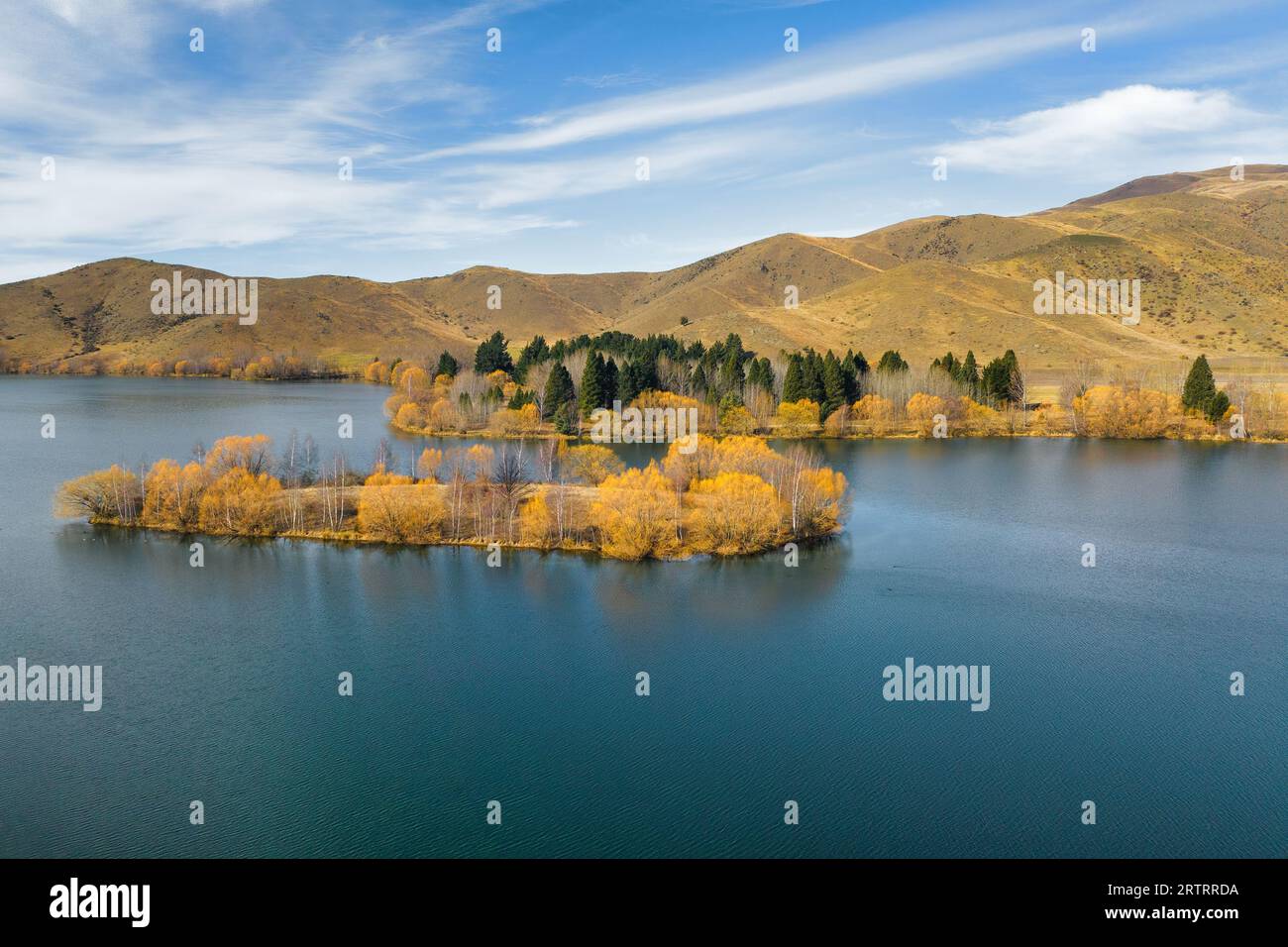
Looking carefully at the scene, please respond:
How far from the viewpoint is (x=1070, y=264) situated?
625ft

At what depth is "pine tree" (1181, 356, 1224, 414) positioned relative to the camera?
91938 millimetres


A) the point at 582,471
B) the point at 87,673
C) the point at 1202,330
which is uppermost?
the point at 1202,330

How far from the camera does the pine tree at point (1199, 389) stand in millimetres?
91938

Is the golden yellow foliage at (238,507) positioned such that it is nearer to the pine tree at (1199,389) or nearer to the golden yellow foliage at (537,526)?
the golden yellow foliage at (537,526)

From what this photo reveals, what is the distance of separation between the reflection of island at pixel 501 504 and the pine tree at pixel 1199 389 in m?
58.9

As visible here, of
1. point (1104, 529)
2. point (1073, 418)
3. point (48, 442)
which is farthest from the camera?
point (1073, 418)

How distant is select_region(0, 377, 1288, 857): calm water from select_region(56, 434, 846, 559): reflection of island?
6.69 feet

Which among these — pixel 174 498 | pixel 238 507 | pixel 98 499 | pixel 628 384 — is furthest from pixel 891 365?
pixel 98 499

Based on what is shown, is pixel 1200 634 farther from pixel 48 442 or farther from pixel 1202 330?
pixel 1202 330

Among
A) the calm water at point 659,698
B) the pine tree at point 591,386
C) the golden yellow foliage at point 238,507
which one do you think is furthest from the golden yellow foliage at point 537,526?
the pine tree at point 591,386

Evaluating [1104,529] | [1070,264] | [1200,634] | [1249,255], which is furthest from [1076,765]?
[1249,255]

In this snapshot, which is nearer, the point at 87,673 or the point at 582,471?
the point at 87,673

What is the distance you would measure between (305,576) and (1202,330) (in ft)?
548

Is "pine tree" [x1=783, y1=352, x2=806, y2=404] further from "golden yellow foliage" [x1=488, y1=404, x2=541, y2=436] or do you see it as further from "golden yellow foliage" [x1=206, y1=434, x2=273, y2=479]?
"golden yellow foliage" [x1=206, y1=434, x2=273, y2=479]
